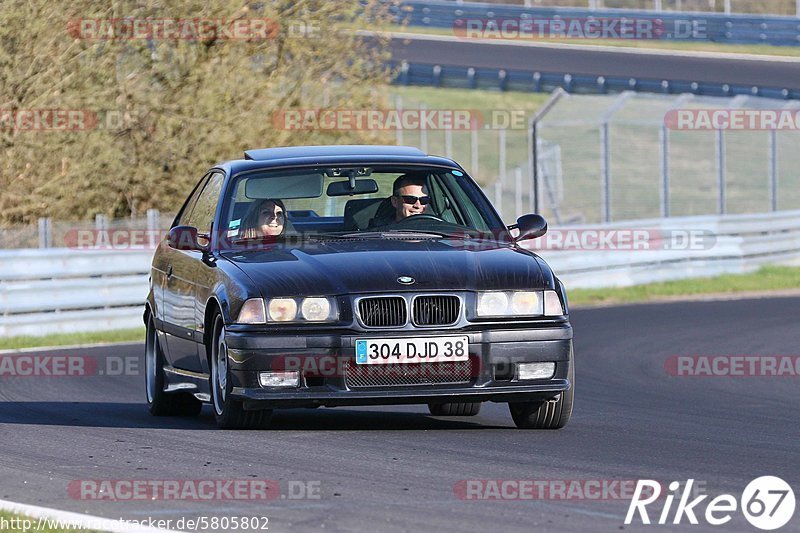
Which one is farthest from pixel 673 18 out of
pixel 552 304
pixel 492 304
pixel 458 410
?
pixel 492 304

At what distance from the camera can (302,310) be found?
27.6 feet

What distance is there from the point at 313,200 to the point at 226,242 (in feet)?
1.97

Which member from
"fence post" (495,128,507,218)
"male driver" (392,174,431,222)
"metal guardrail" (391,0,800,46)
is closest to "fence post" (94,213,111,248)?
"male driver" (392,174,431,222)

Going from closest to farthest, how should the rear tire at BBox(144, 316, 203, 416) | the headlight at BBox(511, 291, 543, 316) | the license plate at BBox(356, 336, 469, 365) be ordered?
the license plate at BBox(356, 336, 469, 365)
the headlight at BBox(511, 291, 543, 316)
the rear tire at BBox(144, 316, 203, 416)

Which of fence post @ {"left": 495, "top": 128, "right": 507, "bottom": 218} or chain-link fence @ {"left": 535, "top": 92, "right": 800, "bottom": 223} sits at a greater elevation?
fence post @ {"left": 495, "top": 128, "right": 507, "bottom": 218}

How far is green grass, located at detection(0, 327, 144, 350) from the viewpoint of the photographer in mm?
18203

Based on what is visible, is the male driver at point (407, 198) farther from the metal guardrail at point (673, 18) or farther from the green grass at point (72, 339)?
the metal guardrail at point (673, 18)

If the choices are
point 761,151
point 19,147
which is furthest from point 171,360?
point 761,151

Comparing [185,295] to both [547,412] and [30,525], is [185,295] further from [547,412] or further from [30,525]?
[30,525]

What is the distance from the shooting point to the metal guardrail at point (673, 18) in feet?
144

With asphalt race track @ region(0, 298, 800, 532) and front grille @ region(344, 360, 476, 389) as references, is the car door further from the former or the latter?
front grille @ region(344, 360, 476, 389)

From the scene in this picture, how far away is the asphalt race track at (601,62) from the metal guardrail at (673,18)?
89 centimetres

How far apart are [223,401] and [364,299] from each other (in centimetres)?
118

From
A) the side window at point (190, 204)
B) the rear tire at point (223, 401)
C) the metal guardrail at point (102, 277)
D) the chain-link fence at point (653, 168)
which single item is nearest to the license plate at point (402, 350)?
the rear tire at point (223, 401)
